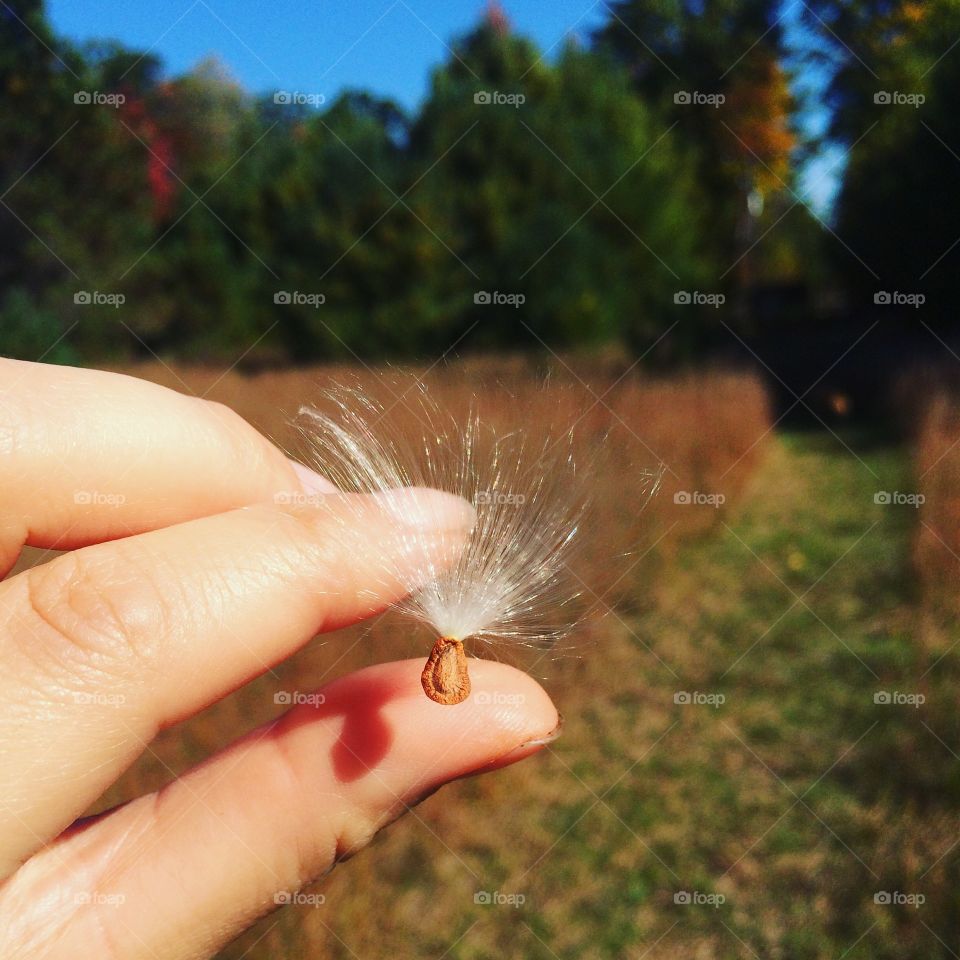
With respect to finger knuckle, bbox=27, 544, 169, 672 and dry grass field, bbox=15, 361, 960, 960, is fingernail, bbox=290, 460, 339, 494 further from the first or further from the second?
finger knuckle, bbox=27, 544, 169, 672

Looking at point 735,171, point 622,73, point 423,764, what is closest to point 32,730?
point 423,764

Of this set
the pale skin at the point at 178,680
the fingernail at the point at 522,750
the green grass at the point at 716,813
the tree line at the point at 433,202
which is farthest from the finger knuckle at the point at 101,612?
the tree line at the point at 433,202

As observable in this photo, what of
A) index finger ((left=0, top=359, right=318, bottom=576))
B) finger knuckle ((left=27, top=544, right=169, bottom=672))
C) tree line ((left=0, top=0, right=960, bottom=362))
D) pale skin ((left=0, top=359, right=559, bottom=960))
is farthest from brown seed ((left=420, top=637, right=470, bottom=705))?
tree line ((left=0, top=0, right=960, bottom=362))

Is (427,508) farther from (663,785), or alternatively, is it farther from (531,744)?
(663,785)

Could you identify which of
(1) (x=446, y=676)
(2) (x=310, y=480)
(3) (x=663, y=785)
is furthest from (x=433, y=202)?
(1) (x=446, y=676)

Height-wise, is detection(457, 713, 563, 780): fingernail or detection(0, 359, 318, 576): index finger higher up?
detection(0, 359, 318, 576): index finger

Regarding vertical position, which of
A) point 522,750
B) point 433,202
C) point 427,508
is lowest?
point 522,750

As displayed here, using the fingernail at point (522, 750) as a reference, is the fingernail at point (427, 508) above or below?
above

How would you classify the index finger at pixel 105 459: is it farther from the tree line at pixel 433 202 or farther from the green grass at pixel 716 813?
the tree line at pixel 433 202
